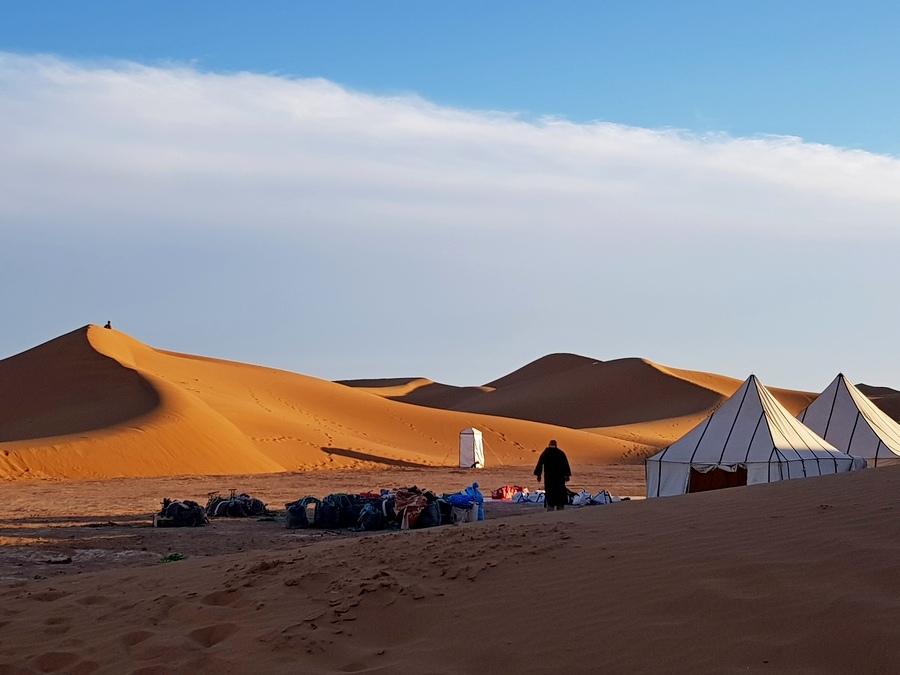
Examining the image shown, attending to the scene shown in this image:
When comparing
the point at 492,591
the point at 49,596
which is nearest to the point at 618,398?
the point at 49,596

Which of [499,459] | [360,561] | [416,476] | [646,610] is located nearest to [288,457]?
[416,476]

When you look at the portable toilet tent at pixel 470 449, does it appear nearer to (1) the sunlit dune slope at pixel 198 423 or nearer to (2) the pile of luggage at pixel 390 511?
(1) the sunlit dune slope at pixel 198 423

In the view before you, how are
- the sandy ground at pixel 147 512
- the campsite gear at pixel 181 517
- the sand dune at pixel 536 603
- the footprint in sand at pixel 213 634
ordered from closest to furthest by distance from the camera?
1. the sand dune at pixel 536 603
2. the footprint in sand at pixel 213 634
3. the sandy ground at pixel 147 512
4. the campsite gear at pixel 181 517

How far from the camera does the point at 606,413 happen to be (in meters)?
69.0

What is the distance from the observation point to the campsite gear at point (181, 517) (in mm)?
15164

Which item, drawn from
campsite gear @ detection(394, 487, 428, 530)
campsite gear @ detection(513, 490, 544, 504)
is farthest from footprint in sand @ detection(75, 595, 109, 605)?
campsite gear @ detection(513, 490, 544, 504)

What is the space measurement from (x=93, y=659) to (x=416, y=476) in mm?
24005

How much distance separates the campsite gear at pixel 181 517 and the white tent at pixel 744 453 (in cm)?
882

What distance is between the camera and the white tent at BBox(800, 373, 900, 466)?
2405 centimetres

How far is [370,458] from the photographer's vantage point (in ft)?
121

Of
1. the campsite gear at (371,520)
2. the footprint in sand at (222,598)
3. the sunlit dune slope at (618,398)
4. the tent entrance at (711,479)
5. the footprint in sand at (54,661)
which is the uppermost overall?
the sunlit dune slope at (618,398)

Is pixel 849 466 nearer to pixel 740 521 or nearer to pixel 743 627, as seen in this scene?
pixel 740 521

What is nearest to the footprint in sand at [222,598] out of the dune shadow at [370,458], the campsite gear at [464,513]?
the campsite gear at [464,513]

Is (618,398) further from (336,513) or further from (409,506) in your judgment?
(409,506)
